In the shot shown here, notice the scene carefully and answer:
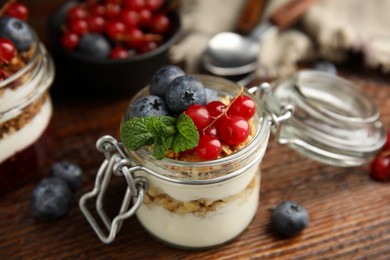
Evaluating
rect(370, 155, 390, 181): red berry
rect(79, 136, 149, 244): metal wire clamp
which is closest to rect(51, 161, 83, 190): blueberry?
rect(79, 136, 149, 244): metal wire clamp

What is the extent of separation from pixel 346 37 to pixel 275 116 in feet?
1.92

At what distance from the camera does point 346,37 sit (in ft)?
4.91

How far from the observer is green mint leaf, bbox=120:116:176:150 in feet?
2.91

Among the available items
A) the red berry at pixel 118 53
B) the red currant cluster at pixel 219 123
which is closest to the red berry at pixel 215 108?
the red currant cluster at pixel 219 123

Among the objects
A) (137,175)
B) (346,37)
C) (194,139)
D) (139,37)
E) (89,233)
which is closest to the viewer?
(194,139)

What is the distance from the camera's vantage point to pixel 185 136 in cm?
86

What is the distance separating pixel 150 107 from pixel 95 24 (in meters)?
0.57

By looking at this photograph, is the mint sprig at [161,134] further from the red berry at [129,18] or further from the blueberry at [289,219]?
the red berry at [129,18]

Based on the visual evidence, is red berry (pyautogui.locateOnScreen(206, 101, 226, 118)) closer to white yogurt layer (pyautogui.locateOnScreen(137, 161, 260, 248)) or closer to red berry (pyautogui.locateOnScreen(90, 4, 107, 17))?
white yogurt layer (pyautogui.locateOnScreen(137, 161, 260, 248))

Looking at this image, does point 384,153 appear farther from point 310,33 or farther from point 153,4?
point 153,4

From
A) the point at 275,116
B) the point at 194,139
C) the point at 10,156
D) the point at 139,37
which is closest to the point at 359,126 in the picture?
the point at 275,116

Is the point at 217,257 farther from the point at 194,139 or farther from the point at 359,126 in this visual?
the point at 359,126

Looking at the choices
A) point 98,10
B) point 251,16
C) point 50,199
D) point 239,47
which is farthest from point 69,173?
point 251,16

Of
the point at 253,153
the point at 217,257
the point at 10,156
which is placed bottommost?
the point at 217,257
